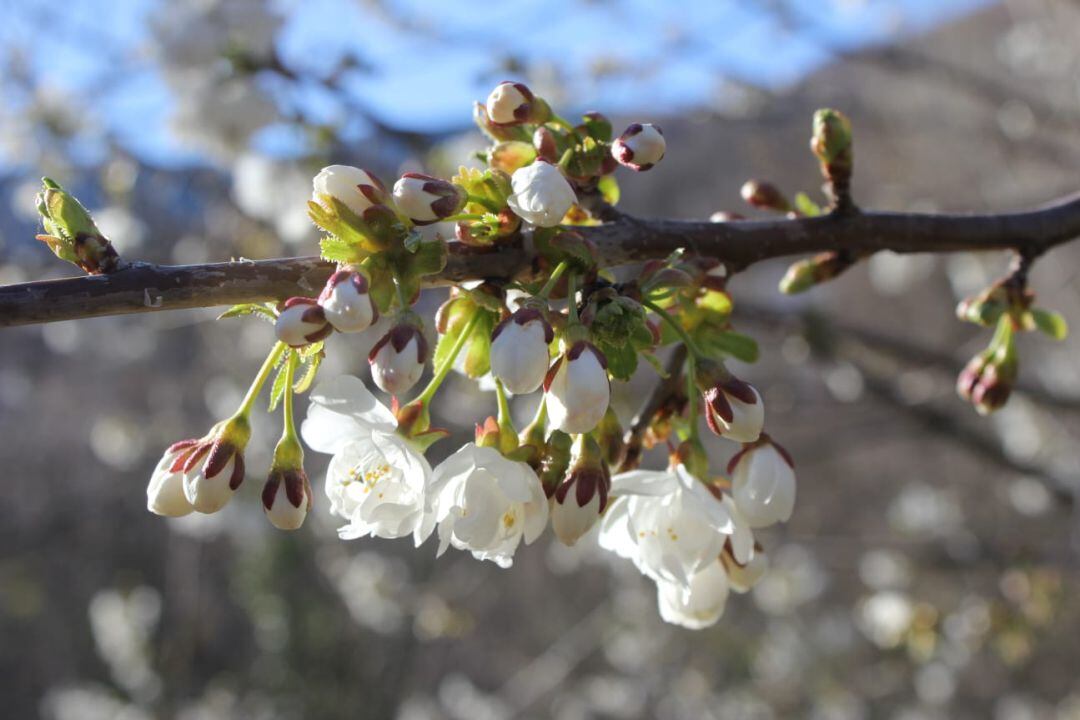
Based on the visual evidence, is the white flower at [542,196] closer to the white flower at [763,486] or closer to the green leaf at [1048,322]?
the white flower at [763,486]

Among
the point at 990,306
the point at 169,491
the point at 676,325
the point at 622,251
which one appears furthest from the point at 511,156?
the point at 990,306

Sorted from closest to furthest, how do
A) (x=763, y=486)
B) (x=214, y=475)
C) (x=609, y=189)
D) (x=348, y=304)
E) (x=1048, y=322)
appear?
(x=348, y=304)
(x=214, y=475)
(x=763, y=486)
(x=609, y=189)
(x=1048, y=322)

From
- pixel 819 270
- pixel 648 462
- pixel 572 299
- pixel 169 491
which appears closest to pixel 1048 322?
pixel 819 270

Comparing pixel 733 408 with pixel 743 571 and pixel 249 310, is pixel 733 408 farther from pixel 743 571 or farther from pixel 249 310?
pixel 249 310

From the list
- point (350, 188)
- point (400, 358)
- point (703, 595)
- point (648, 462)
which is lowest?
point (648, 462)

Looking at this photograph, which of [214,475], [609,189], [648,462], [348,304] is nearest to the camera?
[348,304]

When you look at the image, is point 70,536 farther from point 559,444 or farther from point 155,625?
point 559,444

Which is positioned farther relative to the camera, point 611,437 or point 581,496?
point 611,437

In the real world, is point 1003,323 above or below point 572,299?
below
